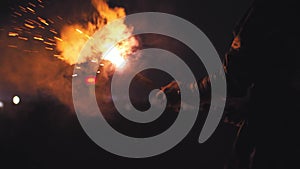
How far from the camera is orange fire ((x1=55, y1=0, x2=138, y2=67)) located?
16.5ft

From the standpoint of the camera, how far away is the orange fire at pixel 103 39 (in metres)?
5.02

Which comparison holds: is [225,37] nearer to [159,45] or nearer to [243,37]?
[159,45]

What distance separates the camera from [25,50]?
20.5ft

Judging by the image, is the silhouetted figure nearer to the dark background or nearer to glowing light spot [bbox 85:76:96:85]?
the dark background

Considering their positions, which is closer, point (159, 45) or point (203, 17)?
point (203, 17)

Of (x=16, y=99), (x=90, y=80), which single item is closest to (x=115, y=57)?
(x=90, y=80)

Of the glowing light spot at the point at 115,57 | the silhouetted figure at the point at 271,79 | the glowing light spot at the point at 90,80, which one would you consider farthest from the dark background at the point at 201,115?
the glowing light spot at the point at 115,57

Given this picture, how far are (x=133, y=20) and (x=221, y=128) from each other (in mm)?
2059

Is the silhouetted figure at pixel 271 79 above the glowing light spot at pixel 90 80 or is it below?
below

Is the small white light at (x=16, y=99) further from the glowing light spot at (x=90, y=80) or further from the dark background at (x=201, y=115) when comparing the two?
the glowing light spot at (x=90, y=80)

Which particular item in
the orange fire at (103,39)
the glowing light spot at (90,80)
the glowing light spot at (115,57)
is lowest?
the glowing light spot at (90,80)

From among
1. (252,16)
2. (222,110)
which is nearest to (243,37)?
(252,16)

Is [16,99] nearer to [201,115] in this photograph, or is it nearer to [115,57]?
[115,57]

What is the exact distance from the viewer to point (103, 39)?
5504 mm
